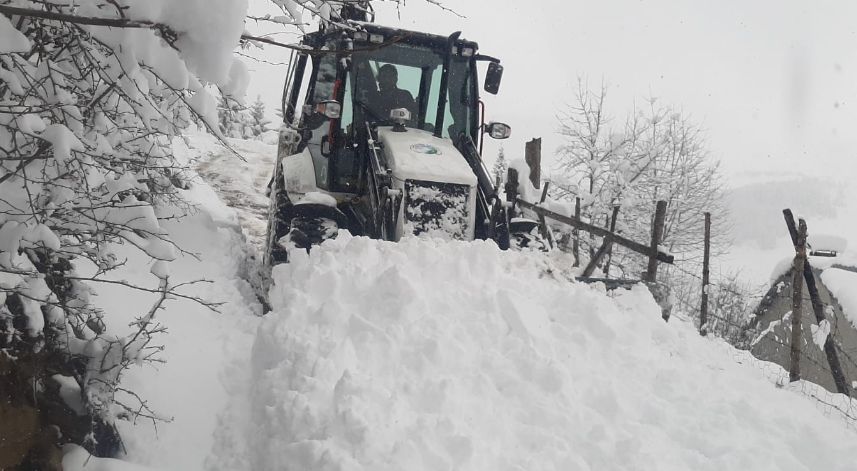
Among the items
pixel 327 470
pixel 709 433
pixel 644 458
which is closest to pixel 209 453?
pixel 327 470

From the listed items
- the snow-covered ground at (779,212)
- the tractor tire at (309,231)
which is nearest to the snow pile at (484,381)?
the tractor tire at (309,231)

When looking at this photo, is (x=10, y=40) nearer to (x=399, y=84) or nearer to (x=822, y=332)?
(x=399, y=84)

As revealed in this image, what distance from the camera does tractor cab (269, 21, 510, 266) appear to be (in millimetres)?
5477

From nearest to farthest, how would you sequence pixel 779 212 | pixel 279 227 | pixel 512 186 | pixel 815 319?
pixel 279 227 < pixel 512 186 < pixel 815 319 < pixel 779 212

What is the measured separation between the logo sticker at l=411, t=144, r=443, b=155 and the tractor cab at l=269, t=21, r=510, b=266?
0.02 metres

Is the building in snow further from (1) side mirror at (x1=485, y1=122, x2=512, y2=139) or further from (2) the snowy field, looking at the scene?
(2) the snowy field

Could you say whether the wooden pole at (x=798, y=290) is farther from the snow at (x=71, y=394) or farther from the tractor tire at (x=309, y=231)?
the snow at (x=71, y=394)

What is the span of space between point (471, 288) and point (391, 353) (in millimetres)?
979

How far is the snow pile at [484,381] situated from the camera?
3166mm

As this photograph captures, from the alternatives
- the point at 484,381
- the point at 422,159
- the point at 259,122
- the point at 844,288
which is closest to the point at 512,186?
the point at 422,159

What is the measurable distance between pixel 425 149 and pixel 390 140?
0.37 metres

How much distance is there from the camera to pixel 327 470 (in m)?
2.88

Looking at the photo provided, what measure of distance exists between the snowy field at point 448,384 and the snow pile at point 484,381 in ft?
0.04

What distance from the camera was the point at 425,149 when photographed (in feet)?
19.2
